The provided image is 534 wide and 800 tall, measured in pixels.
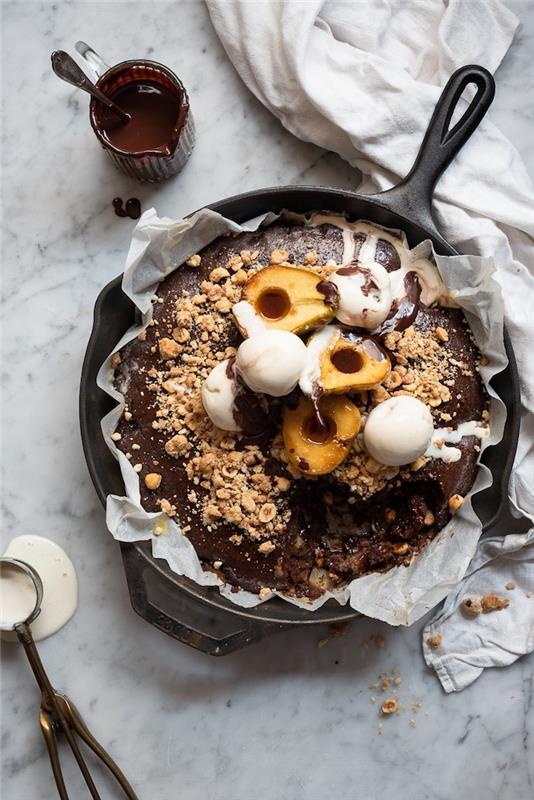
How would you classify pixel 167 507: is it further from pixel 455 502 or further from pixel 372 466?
pixel 455 502

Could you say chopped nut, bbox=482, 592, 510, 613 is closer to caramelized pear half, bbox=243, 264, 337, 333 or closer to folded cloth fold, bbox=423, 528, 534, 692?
folded cloth fold, bbox=423, 528, 534, 692

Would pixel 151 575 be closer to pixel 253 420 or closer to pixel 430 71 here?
pixel 253 420

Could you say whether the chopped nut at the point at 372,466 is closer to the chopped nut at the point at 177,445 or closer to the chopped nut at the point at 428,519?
the chopped nut at the point at 428,519

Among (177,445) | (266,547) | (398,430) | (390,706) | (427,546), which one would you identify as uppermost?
(177,445)

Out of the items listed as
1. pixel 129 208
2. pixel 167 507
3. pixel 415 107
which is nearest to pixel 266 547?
pixel 167 507

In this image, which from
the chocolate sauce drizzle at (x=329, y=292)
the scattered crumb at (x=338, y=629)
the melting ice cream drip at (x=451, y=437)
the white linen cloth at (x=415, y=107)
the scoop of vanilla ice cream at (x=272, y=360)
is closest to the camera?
the scoop of vanilla ice cream at (x=272, y=360)

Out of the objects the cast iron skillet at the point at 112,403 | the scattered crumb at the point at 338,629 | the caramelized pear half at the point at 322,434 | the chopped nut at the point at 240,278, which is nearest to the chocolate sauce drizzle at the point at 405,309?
the cast iron skillet at the point at 112,403

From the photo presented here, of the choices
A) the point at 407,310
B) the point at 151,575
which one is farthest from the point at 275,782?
the point at 407,310
